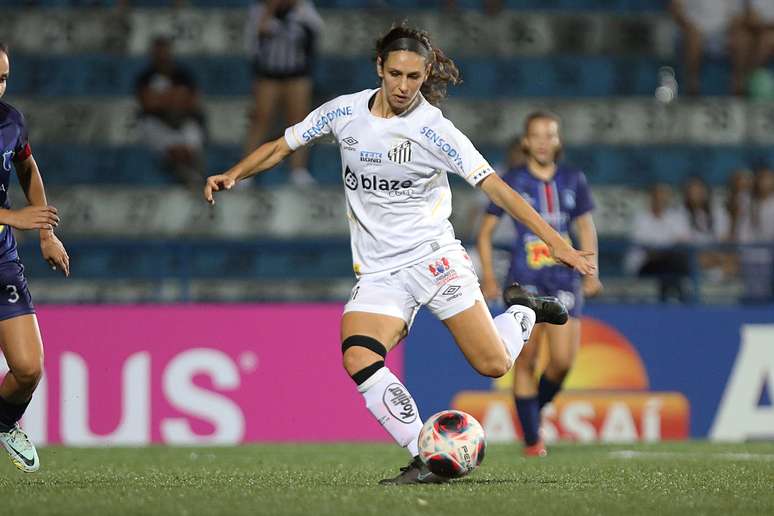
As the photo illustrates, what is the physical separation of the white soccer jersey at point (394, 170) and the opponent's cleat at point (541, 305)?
926 millimetres

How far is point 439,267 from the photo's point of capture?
265 inches

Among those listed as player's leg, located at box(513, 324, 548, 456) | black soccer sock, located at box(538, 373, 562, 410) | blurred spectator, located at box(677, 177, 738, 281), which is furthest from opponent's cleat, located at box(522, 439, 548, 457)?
blurred spectator, located at box(677, 177, 738, 281)

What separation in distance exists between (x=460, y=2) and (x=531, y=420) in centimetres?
811

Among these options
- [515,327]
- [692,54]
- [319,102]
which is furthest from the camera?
[692,54]

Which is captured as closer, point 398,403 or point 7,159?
point 398,403

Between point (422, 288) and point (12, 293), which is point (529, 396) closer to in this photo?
point (422, 288)

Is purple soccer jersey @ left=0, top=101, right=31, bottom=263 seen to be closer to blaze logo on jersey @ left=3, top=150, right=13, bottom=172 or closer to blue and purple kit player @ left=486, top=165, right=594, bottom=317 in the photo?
blaze logo on jersey @ left=3, top=150, right=13, bottom=172

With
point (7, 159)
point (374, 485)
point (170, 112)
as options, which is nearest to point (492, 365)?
point (374, 485)

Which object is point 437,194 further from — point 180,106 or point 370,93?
point 180,106

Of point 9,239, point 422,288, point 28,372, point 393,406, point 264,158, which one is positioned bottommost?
point 393,406

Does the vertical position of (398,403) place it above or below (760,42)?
below

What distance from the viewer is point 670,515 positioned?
5430mm

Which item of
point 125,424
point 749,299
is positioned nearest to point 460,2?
point 749,299

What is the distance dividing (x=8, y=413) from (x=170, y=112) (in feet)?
24.2
